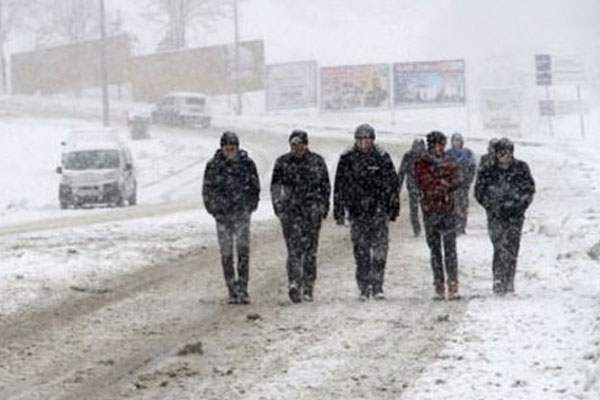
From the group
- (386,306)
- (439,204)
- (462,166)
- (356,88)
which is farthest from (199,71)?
(386,306)

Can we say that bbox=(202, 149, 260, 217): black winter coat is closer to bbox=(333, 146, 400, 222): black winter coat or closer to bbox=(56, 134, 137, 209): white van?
bbox=(333, 146, 400, 222): black winter coat

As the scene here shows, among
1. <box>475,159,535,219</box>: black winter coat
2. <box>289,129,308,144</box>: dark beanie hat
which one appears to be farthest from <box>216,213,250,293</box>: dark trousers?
<box>475,159,535,219</box>: black winter coat

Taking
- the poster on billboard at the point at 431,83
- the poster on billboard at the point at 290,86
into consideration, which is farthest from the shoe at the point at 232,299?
the poster on billboard at the point at 290,86

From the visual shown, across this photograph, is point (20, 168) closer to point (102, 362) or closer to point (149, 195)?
point (149, 195)

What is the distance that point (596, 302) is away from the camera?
484 inches

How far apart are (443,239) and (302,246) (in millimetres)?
1467

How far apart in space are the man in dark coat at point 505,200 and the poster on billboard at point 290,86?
53370 mm

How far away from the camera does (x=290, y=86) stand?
67188 mm

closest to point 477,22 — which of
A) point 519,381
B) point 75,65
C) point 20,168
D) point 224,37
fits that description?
point 224,37

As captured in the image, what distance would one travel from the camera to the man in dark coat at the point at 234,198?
42.7 ft

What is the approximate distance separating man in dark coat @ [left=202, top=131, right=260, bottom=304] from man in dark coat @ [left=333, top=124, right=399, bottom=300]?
928 millimetres

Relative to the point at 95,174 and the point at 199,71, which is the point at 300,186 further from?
the point at 199,71

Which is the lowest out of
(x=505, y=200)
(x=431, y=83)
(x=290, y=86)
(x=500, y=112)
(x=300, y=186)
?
(x=505, y=200)

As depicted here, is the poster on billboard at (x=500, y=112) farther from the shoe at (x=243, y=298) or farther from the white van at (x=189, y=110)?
the shoe at (x=243, y=298)
